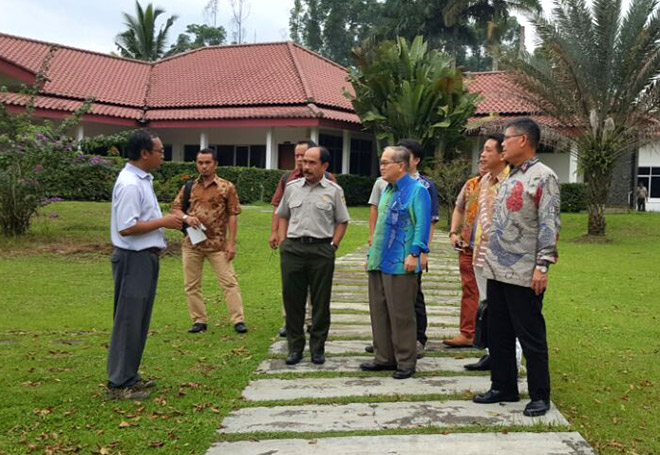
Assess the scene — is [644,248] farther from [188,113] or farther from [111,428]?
[188,113]

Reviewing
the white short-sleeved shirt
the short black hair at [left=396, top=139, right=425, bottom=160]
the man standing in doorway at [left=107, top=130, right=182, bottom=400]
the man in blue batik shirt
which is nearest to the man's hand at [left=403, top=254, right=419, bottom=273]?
the man in blue batik shirt

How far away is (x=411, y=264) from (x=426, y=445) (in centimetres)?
147

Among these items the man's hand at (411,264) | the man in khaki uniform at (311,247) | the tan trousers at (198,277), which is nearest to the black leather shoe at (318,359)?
the man in khaki uniform at (311,247)

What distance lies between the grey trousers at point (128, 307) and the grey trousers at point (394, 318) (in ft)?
5.62

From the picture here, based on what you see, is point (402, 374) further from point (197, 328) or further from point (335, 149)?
point (335, 149)

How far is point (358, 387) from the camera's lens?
4.88 m

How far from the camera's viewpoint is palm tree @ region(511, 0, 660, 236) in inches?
614

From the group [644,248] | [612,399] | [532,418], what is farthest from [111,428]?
Result: [644,248]

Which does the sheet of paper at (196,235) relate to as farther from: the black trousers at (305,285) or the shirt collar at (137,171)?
the shirt collar at (137,171)

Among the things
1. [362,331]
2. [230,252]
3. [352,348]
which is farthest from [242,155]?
[352,348]

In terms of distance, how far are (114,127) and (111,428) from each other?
77.9 ft

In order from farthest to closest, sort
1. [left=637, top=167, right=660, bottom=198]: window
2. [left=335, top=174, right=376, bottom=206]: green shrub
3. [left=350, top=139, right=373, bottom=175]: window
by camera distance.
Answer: [left=350, top=139, right=373, bottom=175]: window
[left=637, top=167, right=660, bottom=198]: window
[left=335, top=174, right=376, bottom=206]: green shrub

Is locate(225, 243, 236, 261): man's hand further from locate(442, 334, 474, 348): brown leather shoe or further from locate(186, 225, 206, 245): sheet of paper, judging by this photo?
locate(442, 334, 474, 348): brown leather shoe

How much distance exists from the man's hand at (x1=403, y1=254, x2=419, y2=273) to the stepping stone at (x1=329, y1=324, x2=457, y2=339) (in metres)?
1.73
